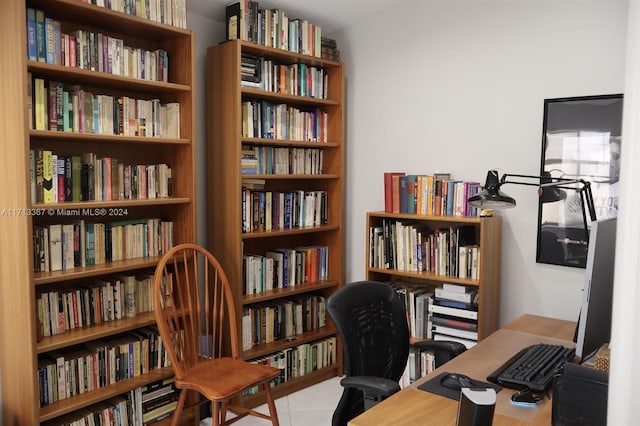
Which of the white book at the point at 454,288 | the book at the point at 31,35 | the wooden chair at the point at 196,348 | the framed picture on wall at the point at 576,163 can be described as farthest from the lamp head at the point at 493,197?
the book at the point at 31,35

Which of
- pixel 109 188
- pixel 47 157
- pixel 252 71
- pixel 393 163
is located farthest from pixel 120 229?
pixel 393 163

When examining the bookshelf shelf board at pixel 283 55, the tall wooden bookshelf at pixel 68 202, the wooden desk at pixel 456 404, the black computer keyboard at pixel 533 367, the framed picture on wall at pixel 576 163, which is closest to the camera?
the wooden desk at pixel 456 404

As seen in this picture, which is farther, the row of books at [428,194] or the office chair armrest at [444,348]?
the row of books at [428,194]

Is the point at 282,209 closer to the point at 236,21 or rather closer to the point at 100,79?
the point at 236,21

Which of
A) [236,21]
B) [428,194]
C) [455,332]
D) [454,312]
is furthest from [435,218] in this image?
[236,21]

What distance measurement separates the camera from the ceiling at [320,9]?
128 inches

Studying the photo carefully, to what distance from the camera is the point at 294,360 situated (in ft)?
11.7

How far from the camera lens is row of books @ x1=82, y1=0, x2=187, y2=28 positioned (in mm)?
2543

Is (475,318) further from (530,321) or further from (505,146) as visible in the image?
(505,146)

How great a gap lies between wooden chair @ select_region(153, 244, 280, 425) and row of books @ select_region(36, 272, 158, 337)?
0.12 metres

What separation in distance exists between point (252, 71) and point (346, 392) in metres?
2.02

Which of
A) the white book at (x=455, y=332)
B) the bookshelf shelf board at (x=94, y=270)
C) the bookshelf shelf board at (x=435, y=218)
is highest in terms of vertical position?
the bookshelf shelf board at (x=435, y=218)

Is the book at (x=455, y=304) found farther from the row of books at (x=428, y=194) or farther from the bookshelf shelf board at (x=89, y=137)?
the bookshelf shelf board at (x=89, y=137)

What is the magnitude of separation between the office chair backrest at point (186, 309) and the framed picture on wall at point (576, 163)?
6.17ft
